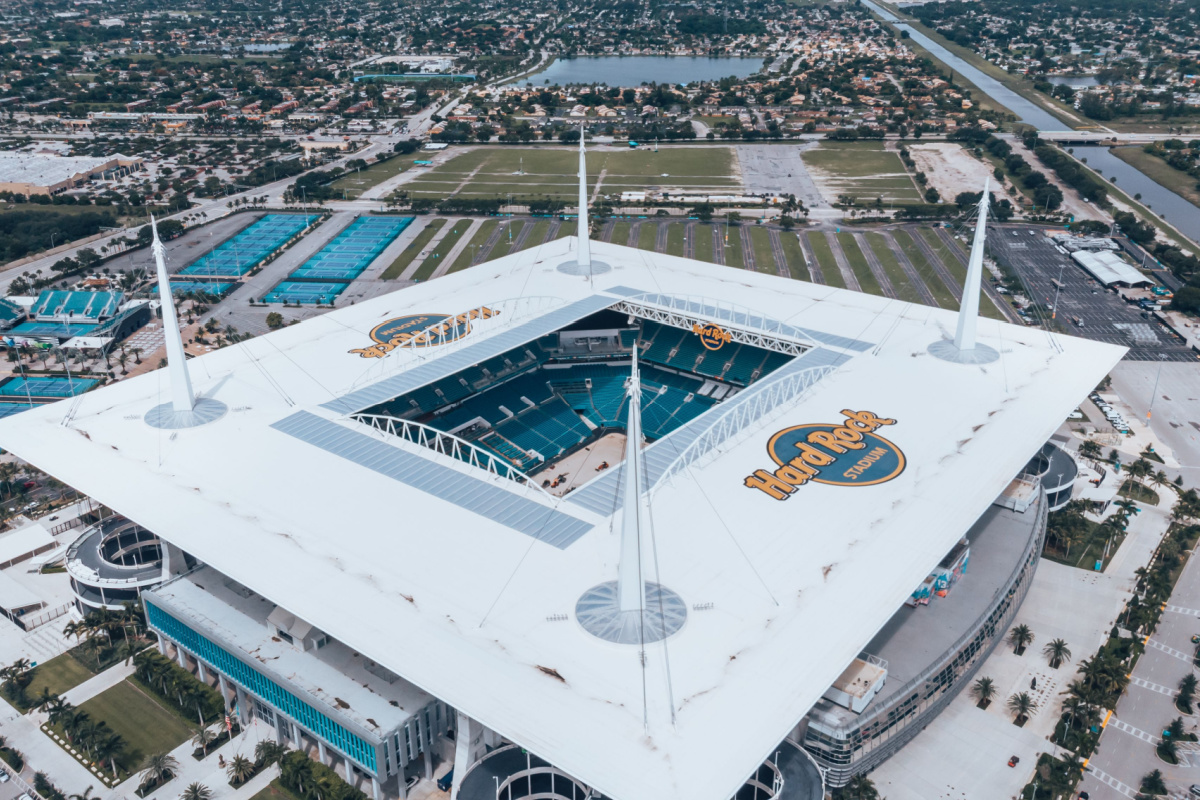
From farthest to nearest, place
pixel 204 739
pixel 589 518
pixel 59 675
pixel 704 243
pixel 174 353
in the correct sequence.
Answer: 1. pixel 704 243
2. pixel 174 353
3. pixel 59 675
4. pixel 589 518
5. pixel 204 739

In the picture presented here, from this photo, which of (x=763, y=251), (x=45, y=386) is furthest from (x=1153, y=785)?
(x=45, y=386)

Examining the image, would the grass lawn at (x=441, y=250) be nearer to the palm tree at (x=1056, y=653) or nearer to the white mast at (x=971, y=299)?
the white mast at (x=971, y=299)

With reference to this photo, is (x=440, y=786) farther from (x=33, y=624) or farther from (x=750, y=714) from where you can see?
(x=33, y=624)

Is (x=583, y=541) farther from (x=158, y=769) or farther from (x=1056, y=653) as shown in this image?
(x=1056, y=653)

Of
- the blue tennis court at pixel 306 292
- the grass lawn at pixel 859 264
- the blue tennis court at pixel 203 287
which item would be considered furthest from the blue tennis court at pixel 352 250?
the grass lawn at pixel 859 264

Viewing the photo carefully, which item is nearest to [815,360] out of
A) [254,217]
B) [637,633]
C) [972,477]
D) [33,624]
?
[972,477]

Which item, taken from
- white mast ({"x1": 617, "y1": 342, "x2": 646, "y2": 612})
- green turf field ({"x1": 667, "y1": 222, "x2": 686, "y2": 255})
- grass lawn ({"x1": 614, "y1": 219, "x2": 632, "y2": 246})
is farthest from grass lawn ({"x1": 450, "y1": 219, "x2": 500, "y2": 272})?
white mast ({"x1": 617, "y1": 342, "x2": 646, "y2": 612})
